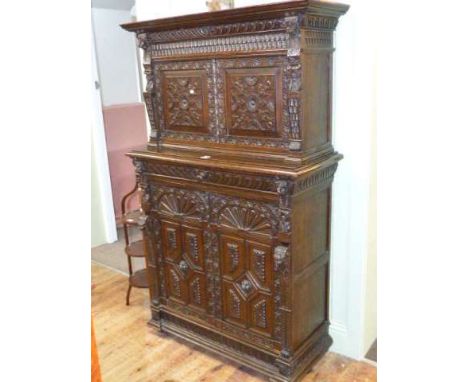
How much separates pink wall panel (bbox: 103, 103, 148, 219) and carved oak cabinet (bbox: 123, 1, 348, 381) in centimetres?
204

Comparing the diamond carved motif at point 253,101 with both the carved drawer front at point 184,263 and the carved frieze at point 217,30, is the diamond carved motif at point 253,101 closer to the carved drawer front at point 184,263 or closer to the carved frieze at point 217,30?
the carved frieze at point 217,30

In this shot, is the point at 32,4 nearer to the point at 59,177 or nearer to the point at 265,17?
the point at 59,177

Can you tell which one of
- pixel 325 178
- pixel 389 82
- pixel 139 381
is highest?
pixel 389 82

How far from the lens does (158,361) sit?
2508 mm

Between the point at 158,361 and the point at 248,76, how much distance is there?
5.36ft

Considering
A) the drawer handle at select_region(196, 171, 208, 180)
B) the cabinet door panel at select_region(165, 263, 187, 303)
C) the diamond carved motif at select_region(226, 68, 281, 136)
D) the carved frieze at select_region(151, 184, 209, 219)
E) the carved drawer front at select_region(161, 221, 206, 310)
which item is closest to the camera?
the diamond carved motif at select_region(226, 68, 281, 136)

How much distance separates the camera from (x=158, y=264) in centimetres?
267

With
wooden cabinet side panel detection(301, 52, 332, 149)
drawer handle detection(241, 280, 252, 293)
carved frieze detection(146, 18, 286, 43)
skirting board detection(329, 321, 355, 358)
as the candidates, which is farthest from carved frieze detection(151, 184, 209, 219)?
skirting board detection(329, 321, 355, 358)

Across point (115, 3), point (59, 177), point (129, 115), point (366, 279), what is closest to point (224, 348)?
point (366, 279)

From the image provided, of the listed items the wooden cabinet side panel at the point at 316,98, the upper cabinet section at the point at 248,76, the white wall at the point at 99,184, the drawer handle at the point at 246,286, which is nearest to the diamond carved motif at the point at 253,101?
the upper cabinet section at the point at 248,76

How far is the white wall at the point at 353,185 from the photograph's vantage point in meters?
2.09

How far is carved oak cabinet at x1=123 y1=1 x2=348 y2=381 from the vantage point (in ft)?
6.45

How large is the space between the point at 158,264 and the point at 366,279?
3.93 feet

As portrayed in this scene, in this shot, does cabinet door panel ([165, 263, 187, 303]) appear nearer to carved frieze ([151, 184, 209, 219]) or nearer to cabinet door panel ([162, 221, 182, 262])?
cabinet door panel ([162, 221, 182, 262])
